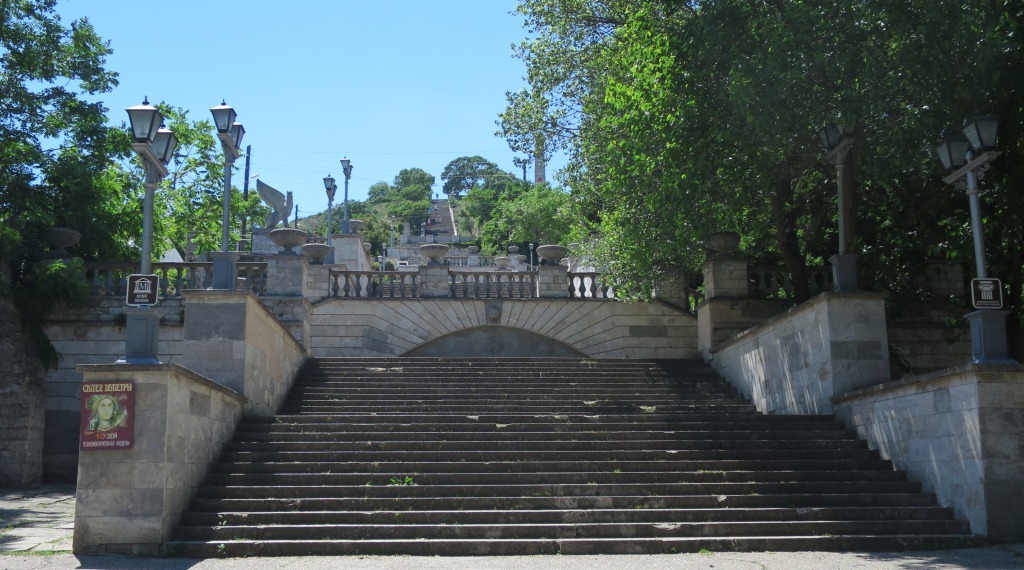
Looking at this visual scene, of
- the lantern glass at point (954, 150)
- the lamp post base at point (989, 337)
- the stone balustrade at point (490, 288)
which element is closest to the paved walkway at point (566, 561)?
the lamp post base at point (989, 337)

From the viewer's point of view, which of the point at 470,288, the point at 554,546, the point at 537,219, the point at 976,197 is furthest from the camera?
the point at 537,219

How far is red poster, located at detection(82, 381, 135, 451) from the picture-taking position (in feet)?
33.9

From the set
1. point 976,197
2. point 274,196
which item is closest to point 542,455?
point 976,197

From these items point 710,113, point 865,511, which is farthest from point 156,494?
point 710,113

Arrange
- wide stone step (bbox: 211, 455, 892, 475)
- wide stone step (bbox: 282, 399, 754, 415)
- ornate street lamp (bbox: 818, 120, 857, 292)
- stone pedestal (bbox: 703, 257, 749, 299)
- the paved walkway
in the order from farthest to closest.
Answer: stone pedestal (bbox: 703, 257, 749, 299), wide stone step (bbox: 282, 399, 754, 415), ornate street lamp (bbox: 818, 120, 857, 292), wide stone step (bbox: 211, 455, 892, 475), the paved walkway

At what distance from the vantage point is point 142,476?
10.3 meters

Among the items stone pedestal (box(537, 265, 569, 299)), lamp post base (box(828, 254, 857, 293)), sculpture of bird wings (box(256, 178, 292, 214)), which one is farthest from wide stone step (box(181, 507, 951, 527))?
sculpture of bird wings (box(256, 178, 292, 214))

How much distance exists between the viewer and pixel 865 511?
436 inches

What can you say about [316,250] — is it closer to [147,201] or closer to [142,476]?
[147,201]

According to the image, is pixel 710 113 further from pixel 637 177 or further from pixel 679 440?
pixel 679 440

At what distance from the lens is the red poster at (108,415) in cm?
1033

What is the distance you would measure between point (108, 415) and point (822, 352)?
9820 millimetres

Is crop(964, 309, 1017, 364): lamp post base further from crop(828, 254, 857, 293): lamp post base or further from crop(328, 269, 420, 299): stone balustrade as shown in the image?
crop(328, 269, 420, 299): stone balustrade

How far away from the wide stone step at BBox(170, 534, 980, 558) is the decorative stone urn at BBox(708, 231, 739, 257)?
395 inches
